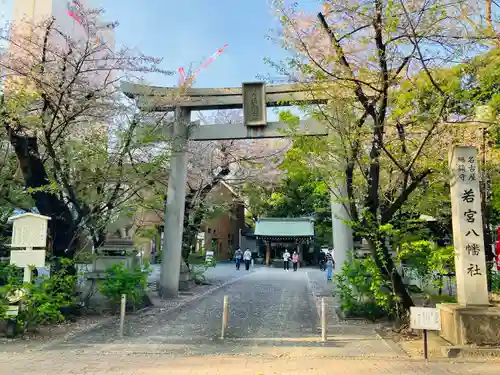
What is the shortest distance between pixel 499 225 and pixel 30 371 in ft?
48.1

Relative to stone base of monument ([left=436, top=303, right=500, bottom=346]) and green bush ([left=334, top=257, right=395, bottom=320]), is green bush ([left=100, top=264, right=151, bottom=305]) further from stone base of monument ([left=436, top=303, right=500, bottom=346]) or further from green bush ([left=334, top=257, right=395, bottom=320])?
stone base of monument ([left=436, top=303, right=500, bottom=346])

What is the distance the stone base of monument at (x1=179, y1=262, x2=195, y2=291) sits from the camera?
708 inches

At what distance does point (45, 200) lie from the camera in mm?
10336

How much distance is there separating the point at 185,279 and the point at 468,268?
12691 millimetres

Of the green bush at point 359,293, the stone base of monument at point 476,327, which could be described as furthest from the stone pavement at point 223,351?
the stone base of monument at point 476,327

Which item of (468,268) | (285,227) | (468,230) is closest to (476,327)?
(468,268)

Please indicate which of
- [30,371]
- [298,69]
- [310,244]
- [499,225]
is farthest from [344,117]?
[310,244]

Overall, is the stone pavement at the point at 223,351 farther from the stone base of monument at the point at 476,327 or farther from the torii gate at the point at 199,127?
the torii gate at the point at 199,127

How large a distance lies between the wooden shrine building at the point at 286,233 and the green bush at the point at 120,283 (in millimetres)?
28128

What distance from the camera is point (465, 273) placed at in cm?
789

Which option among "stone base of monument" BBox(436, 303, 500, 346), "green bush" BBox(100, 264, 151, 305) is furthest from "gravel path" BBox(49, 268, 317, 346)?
"stone base of monument" BBox(436, 303, 500, 346)

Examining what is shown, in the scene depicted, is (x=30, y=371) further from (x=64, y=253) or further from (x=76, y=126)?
(x=76, y=126)

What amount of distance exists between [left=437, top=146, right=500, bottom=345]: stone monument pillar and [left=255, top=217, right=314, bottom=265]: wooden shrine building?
99.7 feet

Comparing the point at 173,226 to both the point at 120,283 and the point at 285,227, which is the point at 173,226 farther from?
the point at 285,227
